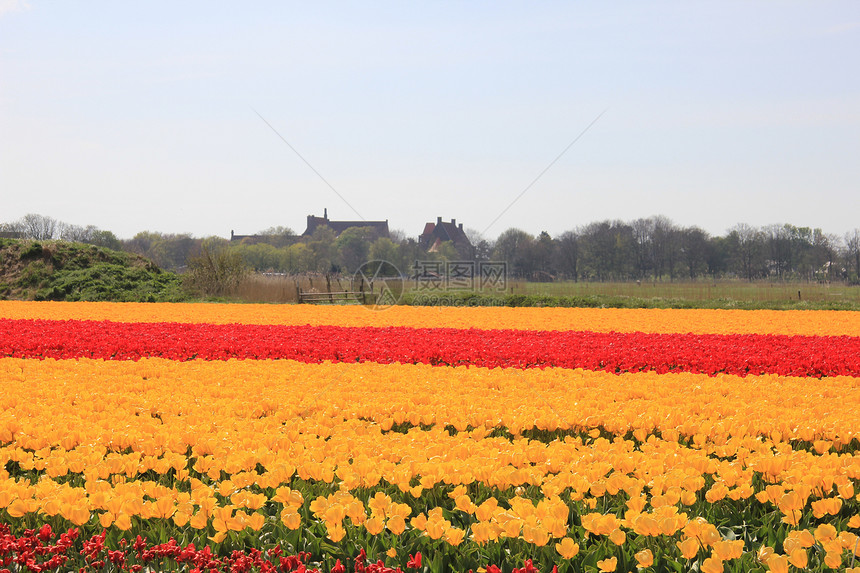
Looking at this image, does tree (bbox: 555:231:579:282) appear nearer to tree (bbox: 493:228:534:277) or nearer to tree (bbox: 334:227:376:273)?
tree (bbox: 493:228:534:277)

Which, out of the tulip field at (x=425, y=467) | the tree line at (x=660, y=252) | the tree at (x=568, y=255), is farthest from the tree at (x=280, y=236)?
the tulip field at (x=425, y=467)

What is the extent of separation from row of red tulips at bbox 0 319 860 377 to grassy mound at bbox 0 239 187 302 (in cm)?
1893

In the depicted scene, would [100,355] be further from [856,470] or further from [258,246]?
[258,246]

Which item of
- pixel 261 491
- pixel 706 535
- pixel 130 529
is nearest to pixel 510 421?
pixel 261 491

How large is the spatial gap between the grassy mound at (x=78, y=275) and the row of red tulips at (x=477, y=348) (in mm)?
Answer: 18926

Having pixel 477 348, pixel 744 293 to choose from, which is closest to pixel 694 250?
pixel 744 293

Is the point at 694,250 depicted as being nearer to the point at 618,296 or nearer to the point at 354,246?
the point at 354,246

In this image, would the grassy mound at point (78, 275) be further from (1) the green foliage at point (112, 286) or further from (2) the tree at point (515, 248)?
(2) the tree at point (515, 248)

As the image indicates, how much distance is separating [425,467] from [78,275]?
35.9 m

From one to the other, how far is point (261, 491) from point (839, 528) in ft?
10.9

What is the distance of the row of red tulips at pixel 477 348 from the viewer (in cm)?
1041

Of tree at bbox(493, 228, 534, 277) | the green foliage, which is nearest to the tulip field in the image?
the green foliage

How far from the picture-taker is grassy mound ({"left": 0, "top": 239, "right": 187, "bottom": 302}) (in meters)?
33.2

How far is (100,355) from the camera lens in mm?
11312
